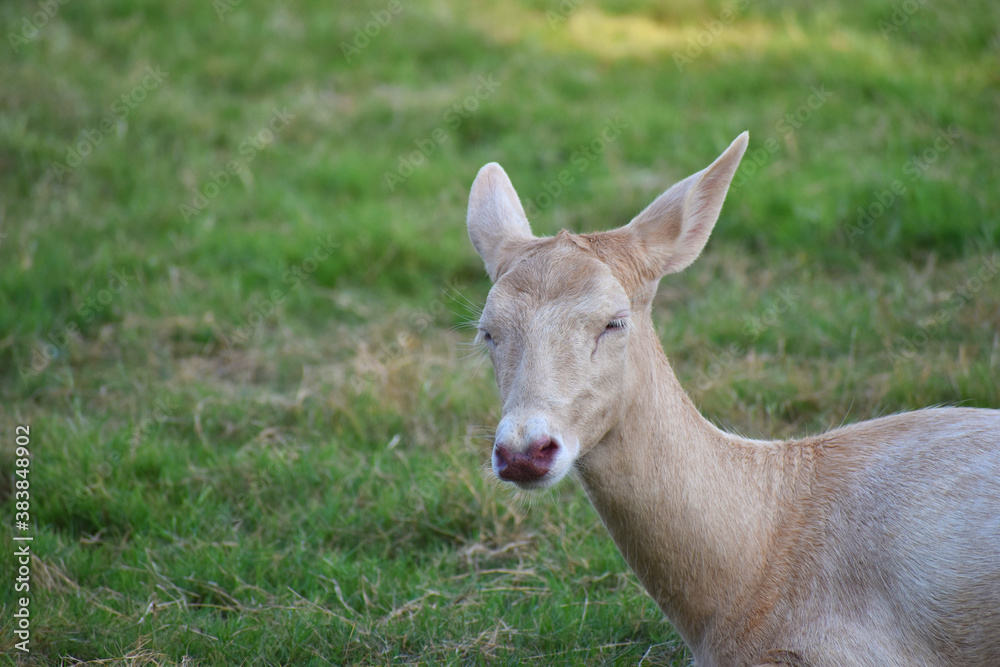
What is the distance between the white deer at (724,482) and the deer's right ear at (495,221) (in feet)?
0.31

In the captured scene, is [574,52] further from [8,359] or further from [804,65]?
[8,359]

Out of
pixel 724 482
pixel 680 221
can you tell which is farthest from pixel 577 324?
pixel 724 482

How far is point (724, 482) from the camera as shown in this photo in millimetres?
3482

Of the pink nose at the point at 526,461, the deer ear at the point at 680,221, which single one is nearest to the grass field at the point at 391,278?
the pink nose at the point at 526,461

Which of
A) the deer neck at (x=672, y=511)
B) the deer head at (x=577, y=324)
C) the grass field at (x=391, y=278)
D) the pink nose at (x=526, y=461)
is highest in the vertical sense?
the deer head at (x=577, y=324)

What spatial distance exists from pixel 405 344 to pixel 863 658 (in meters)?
3.47

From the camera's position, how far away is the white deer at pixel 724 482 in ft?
10.1

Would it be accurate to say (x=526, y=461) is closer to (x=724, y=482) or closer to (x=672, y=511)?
(x=672, y=511)

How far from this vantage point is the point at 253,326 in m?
6.63

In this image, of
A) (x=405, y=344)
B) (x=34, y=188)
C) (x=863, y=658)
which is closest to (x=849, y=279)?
(x=405, y=344)

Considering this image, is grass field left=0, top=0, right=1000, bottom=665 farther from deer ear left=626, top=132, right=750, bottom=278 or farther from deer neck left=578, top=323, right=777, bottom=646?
deer ear left=626, top=132, right=750, bottom=278

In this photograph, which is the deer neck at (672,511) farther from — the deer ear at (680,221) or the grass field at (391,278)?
the grass field at (391,278)

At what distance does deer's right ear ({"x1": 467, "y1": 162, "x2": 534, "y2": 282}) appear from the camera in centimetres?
379

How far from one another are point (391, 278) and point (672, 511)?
4.14 metres
